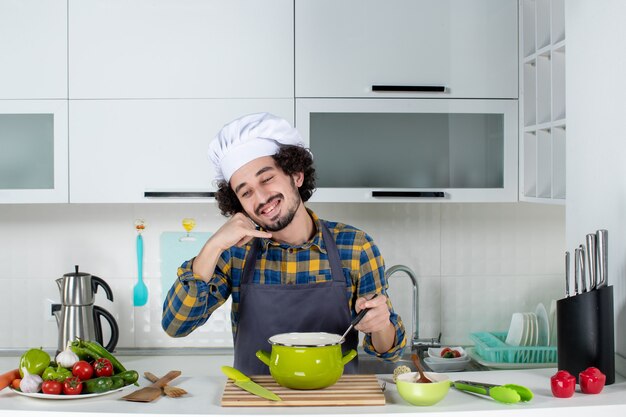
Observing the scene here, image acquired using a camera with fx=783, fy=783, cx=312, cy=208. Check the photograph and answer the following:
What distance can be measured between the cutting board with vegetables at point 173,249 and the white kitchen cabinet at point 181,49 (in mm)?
646

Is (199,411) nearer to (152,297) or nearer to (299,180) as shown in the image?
(299,180)

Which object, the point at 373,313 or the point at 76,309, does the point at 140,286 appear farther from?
the point at 373,313

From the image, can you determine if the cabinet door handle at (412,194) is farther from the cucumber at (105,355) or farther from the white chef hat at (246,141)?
the cucumber at (105,355)

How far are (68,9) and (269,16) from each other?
27.0 inches

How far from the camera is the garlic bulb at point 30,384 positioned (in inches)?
64.4

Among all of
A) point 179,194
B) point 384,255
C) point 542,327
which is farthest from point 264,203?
point 542,327

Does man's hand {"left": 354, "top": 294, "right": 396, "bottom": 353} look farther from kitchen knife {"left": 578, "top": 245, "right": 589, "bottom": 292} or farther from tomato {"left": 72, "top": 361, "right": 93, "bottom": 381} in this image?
tomato {"left": 72, "top": 361, "right": 93, "bottom": 381}

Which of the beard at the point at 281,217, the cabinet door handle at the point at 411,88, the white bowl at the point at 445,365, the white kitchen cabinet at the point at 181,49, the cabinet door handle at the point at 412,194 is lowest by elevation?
the white bowl at the point at 445,365

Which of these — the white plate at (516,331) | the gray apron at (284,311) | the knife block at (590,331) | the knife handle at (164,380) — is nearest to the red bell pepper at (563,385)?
the knife block at (590,331)

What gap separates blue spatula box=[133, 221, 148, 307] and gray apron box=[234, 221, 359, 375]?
1.11 meters

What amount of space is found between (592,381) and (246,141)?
0.98 m

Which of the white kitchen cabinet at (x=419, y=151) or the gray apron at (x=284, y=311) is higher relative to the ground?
the white kitchen cabinet at (x=419, y=151)

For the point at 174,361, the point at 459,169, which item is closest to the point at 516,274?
the point at 459,169

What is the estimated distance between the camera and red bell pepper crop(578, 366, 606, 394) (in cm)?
169
